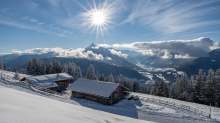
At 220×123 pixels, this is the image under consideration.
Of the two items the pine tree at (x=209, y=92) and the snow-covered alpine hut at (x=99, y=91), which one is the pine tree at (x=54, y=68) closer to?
the snow-covered alpine hut at (x=99, y=91)

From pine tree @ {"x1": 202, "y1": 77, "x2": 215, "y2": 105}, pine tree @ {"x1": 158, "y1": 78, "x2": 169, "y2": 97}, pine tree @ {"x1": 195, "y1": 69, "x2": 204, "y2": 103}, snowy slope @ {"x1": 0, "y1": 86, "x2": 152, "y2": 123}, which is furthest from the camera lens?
pine tree @ {"x1": 158, "y1": 78, "x2": 169, "y2": 97}

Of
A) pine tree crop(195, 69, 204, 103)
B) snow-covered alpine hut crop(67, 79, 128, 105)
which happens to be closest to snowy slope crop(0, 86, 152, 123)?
snow-covered alpine hut crop(67, 79, 128, 105)

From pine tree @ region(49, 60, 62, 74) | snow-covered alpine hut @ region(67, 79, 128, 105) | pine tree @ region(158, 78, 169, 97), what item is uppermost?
pine tree @ region(49, 60, 62, 74)

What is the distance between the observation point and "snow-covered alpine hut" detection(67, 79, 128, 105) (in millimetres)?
27219

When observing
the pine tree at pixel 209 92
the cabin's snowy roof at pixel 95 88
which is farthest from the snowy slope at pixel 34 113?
the pine tree at pixel 209 92

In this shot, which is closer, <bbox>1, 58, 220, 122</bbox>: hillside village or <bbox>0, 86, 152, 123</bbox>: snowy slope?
<bbox>0, 86, 152, 123</bbox>: snowy slope

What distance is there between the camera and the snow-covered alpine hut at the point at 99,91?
89.3ft

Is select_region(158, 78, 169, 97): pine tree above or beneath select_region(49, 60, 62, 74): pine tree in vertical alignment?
beneath

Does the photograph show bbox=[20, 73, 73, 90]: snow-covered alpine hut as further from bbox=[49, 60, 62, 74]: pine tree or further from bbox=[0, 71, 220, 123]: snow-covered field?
bbox=[49, 60, 62, 74]: pine tree

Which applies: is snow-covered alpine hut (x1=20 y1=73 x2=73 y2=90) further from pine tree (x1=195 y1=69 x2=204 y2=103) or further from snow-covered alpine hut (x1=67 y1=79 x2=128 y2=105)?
pine tree (x1=195 y1=69 x2=204 y2=103)

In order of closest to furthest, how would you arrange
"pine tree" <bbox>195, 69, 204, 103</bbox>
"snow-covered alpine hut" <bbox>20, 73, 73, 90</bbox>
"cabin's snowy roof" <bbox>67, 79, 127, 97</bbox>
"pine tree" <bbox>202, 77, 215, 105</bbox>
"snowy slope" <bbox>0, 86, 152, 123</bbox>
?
"snowy slope" <bbox>0, 86, 152, 123</bbox> < "cabin's snowy roof" <bbox>67, 79, 127, 97</bbox> < "snow-covered alpine hut" <bbox>20, 73, 73, 90</bbox> < "pine tree" <bbox>202, 77, 215, 105</bbox> < "pine tree" <bbox>195, 69, 204, 103</bbox>

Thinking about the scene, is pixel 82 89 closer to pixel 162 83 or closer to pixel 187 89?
pixel 162 83

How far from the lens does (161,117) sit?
62.4ft

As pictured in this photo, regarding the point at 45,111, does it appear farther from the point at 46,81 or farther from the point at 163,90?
the point at 163,90
